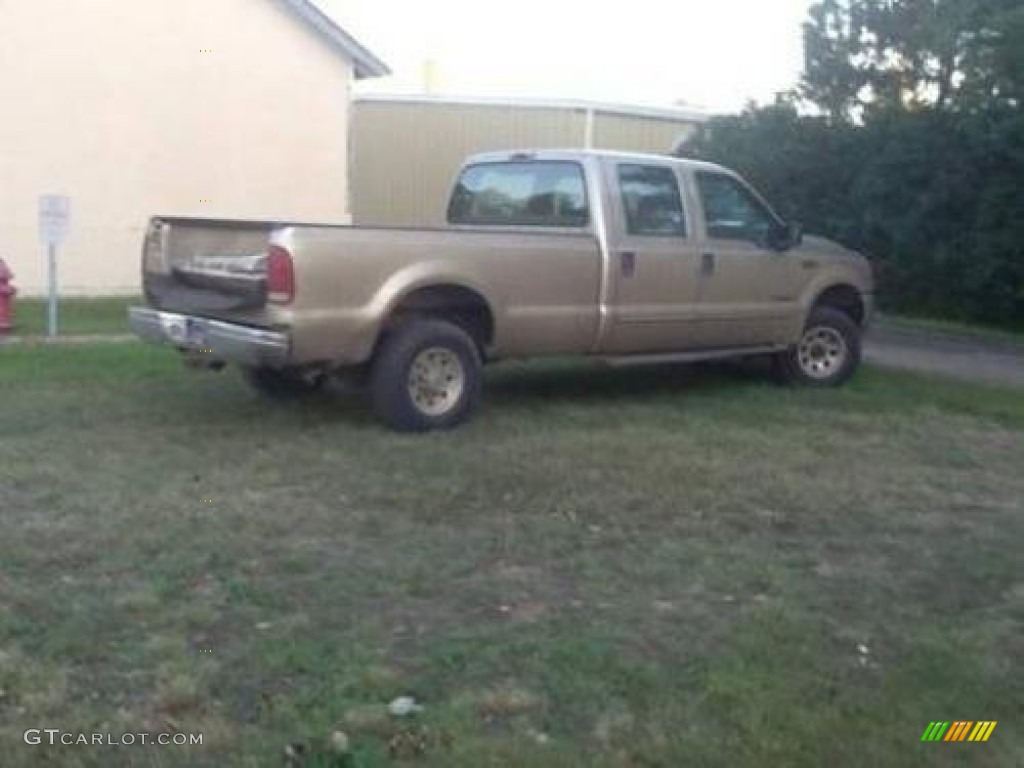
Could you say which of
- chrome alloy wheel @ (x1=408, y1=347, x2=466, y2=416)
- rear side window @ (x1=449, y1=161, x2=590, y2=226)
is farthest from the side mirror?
chrome alloy wheel @ (x1=408, y1=347, x2=466, y2=416)

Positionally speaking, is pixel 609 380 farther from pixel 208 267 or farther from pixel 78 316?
pixel 78 316

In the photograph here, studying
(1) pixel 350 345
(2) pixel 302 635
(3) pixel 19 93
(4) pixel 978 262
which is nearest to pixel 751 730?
(2) pixel 302 635

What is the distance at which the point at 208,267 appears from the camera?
9180 mm

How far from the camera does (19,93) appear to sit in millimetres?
17312

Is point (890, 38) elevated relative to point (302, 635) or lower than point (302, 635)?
elevated

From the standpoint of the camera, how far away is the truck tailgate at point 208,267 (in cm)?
883

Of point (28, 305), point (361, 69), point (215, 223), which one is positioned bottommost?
point (28, 305)

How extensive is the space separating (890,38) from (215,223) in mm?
19489

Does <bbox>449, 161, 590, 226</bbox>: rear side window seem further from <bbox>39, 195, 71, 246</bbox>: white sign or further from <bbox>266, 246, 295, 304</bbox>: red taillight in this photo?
<bbox>39, 195, 71, 246</bbox>: white sign

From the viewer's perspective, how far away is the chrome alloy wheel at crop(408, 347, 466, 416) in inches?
363

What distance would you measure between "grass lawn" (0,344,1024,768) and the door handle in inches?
39.5

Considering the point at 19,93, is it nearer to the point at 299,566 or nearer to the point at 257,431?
the point at 257,431

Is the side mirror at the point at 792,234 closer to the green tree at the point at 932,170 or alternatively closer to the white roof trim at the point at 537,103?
the green tree at the point at 932,170

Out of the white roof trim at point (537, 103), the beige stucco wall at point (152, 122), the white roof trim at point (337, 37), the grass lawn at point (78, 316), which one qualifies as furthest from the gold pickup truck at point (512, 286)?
the white roof trim at point (537, 103)
